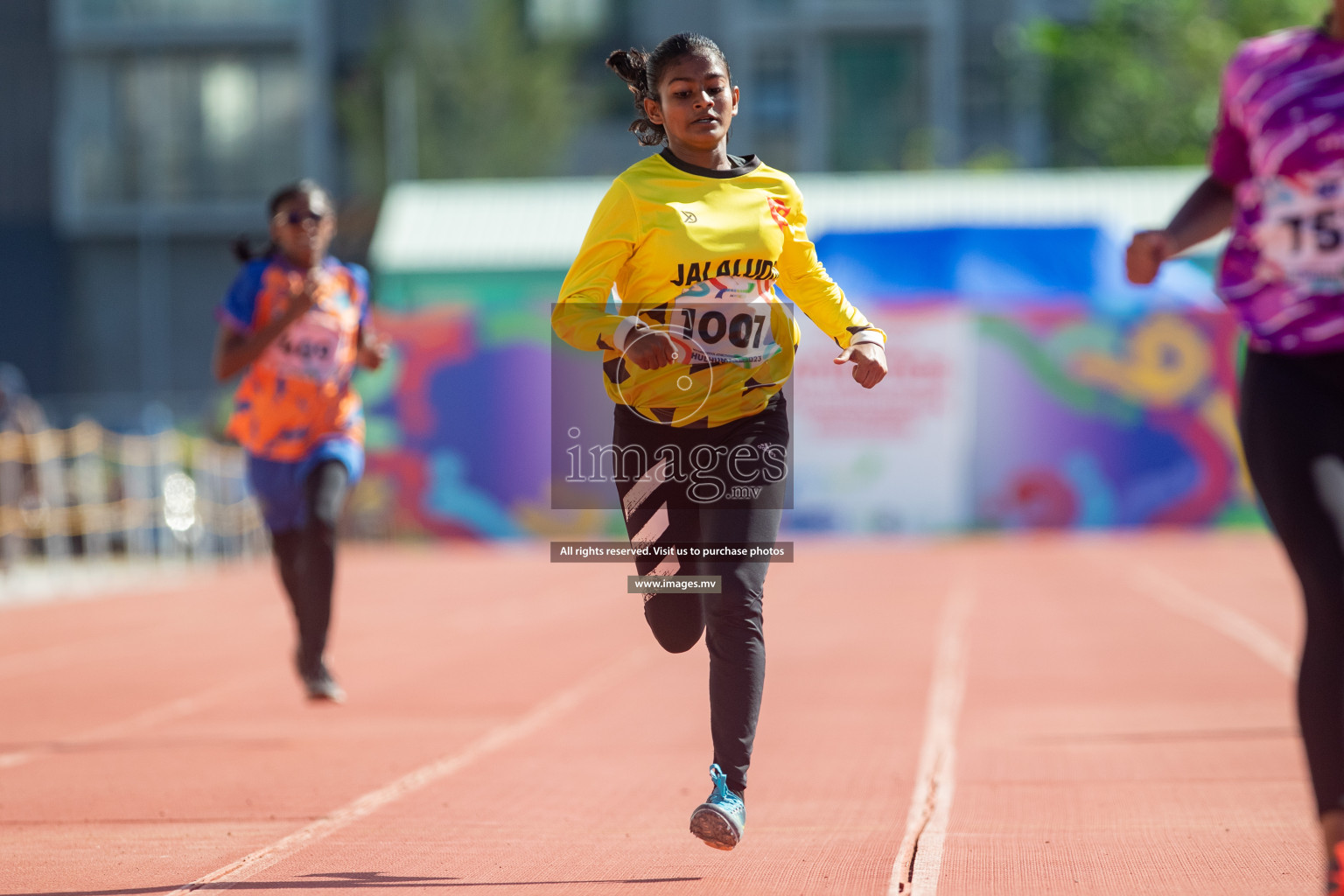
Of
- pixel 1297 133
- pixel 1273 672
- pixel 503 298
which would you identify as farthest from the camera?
pixel 503 298

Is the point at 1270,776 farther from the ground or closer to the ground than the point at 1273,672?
farther from the ground

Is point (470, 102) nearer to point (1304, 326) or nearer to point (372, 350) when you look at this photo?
point (372, 350)

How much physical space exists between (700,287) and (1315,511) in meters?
1.65

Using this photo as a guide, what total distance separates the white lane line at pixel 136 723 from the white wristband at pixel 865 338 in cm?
395

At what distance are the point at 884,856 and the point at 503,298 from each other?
2349 cm

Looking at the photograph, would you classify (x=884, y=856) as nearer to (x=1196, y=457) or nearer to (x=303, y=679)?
(x=303, y=679)

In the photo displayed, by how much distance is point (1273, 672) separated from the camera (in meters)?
9.51

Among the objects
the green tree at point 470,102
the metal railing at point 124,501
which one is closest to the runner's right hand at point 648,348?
the metal railing at point 124,501

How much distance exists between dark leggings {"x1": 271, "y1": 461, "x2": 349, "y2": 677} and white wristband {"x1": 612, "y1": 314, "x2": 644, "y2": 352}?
3323 millimetres

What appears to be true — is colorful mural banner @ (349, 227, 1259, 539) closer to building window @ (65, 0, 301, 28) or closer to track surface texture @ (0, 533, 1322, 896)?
track surface texture @ (0, 533, 1322, 896)

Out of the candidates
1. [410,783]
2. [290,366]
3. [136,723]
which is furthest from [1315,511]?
[136,723]

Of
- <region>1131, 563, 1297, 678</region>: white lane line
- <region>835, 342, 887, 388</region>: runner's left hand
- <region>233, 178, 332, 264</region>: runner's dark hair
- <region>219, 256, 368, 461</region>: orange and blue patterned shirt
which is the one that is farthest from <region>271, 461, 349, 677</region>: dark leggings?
<region>1131, 563, 1297, 678</region>: white lane line

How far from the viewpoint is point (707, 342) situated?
4.55m

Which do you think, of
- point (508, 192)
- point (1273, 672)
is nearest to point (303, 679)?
point (1273, 672)
